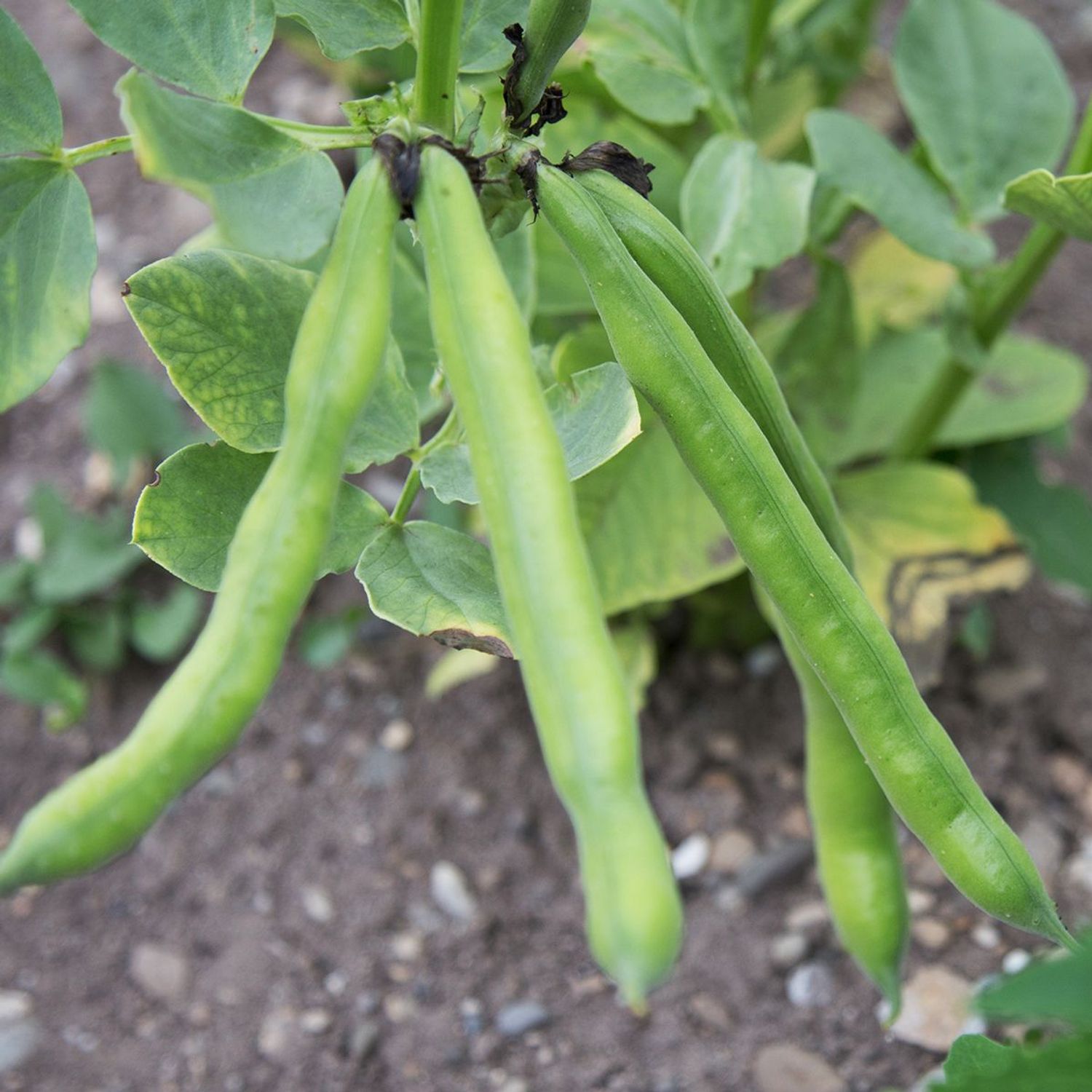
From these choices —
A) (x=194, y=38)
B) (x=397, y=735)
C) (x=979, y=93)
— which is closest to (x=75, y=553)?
(x=397, y=735)

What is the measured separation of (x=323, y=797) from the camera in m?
1.66

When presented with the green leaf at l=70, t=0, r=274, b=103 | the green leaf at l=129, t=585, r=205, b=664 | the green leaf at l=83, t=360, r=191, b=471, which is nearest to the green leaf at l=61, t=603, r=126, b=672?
the green leaf at l=129, t=585, r=205, b=664

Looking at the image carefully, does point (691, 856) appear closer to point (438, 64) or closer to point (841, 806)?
point (841, 806)

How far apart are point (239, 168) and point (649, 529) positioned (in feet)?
2.24

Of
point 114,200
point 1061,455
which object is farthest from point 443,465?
point 114,200

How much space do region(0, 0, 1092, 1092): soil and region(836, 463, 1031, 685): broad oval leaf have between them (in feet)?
0.94

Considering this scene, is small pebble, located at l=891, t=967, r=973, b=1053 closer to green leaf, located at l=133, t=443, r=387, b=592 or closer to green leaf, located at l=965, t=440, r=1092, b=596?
green leaf, located at l=965, t=440, r=1092, b=596

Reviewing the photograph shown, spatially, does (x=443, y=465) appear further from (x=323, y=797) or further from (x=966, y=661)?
(x=966, y=661)

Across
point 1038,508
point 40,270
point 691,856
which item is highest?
point 40,270

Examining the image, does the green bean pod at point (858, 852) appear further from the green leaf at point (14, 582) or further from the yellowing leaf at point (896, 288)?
the green leaf at point (14, 582)

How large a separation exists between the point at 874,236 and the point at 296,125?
50.2 inches

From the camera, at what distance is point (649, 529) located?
4.32 feet

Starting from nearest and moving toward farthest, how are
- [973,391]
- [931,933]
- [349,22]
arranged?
1. [349,22]
2. [931,933]
3. [973,391]

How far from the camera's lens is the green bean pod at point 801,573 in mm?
796
